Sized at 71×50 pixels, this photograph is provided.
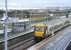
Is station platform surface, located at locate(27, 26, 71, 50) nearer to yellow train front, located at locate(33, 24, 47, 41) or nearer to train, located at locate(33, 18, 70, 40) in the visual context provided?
train, located at locate(33, 18, 70, 40)

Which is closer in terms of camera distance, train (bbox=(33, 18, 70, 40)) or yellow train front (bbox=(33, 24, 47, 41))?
train (bbox=(33, 18, 70, 40))

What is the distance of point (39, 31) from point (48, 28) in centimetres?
25

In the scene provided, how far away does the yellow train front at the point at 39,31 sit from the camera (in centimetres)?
303

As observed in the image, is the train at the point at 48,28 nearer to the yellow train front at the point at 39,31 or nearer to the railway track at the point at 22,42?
the yellow train front at the point at 39,31

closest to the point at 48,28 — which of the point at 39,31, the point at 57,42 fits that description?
the point at 39,31

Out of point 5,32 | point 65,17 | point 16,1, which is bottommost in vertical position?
point 5,32

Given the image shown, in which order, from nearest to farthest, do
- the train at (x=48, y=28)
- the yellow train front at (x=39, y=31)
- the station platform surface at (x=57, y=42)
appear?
the station platform surface at (x=57, y=42) < the train at (x=48, y=28) < the yellow train front at (x=39, y=31)

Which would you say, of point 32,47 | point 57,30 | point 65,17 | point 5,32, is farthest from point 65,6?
point 5,32

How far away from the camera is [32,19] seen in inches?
113

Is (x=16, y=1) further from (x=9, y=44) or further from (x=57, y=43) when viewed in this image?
(x=57, y=43)

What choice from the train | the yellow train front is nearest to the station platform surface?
the train

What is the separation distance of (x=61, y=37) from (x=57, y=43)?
14 cm

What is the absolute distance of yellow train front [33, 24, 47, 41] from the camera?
3.03 metres

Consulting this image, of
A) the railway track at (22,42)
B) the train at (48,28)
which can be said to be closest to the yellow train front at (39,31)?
the train at (48,28)
